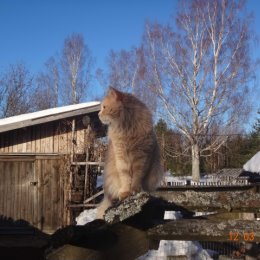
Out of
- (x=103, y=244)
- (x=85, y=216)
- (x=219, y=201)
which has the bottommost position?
(x=85, y=216)

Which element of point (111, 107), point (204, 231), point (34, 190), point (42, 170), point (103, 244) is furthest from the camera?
point (42, 170)

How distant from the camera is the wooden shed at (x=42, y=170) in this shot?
14.9 m

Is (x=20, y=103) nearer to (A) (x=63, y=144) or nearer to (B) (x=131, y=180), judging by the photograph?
(A) (x=63, y=144)

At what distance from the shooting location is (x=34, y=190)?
49.0 ft

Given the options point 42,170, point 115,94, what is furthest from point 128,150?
point 42,170

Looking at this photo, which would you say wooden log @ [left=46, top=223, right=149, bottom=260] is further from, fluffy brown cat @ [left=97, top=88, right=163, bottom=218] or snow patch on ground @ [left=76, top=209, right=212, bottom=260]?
snow patch on ground @ [left=76, top=209, right=212, bottom=260]

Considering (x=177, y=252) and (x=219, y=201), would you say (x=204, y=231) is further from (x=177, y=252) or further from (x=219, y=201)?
(x=177, y=252)

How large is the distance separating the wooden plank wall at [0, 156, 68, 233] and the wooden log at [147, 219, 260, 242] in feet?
42.4

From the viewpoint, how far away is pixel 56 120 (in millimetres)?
14969

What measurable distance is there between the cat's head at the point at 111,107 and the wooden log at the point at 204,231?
130cm

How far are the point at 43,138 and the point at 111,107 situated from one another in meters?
12.1

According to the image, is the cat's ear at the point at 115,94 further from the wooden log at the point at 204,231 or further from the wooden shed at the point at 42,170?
the wooden shed at the point at 42,170

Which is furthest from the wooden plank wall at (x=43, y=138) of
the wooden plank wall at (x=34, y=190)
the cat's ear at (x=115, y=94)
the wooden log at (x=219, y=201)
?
the wooden log at (x=219, y=201)

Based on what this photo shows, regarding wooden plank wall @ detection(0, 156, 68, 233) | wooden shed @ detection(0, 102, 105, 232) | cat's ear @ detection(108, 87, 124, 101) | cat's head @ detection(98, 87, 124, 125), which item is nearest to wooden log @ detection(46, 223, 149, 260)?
cat's head @ detection(98, 87, 124, 125)
